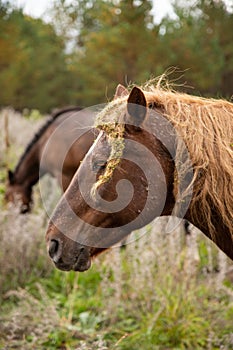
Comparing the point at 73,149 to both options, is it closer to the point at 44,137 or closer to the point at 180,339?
the point at 44,137

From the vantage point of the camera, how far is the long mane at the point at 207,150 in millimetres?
1797

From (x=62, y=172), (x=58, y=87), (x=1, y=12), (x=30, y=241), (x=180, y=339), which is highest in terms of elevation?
(x=1, y=12)

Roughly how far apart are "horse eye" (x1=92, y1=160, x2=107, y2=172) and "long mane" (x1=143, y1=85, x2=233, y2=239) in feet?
0.99

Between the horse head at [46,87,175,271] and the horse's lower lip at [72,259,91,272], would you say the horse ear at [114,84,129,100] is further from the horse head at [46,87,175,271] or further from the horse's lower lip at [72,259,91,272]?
the horse's lower lip at [72,259,91,272]

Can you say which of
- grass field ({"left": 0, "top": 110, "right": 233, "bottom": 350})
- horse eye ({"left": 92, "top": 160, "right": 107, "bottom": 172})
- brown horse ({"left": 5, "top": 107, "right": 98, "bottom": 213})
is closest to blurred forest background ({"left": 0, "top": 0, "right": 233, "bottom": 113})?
brown horse ({"left": 5, "top": 107, "right": 98, "bottom": 213})

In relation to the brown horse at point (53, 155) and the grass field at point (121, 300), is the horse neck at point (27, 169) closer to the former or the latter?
the brown horse at point (53, 155)

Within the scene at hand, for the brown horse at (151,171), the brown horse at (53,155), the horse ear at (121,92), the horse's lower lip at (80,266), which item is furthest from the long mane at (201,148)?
the brown horse at (53,155)

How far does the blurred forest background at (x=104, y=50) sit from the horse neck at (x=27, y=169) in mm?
5890

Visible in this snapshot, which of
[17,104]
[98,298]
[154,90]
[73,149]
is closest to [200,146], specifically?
[154,90]

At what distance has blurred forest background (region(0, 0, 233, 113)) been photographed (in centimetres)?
1356

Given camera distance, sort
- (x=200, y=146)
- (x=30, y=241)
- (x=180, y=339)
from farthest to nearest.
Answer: (x=30, y=241) → (x=180, y=339) → (x=200, y=146)

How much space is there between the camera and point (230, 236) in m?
1.93

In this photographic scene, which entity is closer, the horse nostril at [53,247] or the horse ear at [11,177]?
the horse nostril at [53,247]

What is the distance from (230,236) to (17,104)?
757 inches
